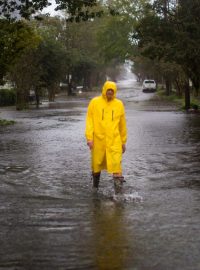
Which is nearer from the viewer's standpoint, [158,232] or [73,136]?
[158,232]

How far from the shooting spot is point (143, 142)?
1616 centimetres

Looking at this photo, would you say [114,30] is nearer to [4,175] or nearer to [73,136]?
[73,136]

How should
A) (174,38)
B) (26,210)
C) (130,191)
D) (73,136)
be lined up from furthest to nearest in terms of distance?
(174,38)
(73,136)
(130,191)
(26,210)

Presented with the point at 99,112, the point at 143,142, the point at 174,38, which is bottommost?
the point at 143,142

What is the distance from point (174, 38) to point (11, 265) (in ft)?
78.5

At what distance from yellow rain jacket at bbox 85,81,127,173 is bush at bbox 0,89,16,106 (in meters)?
37.2

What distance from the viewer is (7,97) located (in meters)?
45.6

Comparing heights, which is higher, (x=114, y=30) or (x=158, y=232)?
(x=114, y=30)

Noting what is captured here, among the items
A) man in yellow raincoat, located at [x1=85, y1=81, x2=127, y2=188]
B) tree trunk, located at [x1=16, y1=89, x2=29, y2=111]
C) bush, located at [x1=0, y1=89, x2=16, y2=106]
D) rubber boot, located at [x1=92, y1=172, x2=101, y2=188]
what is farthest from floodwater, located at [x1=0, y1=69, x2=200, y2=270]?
bush, located at [x1=0, y1=89, x2=16, y2=106]

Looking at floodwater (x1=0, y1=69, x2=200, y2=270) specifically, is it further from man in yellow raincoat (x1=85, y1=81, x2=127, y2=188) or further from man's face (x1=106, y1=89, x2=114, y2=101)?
man's face (x1=106, y1=89, x2=114, y2=101)

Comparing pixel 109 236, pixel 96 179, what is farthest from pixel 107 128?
pixel 109 236

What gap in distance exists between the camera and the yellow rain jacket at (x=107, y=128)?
812 cm

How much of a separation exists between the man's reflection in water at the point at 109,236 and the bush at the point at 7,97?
3786cm

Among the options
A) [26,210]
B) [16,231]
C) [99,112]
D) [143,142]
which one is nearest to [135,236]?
[16,231]
